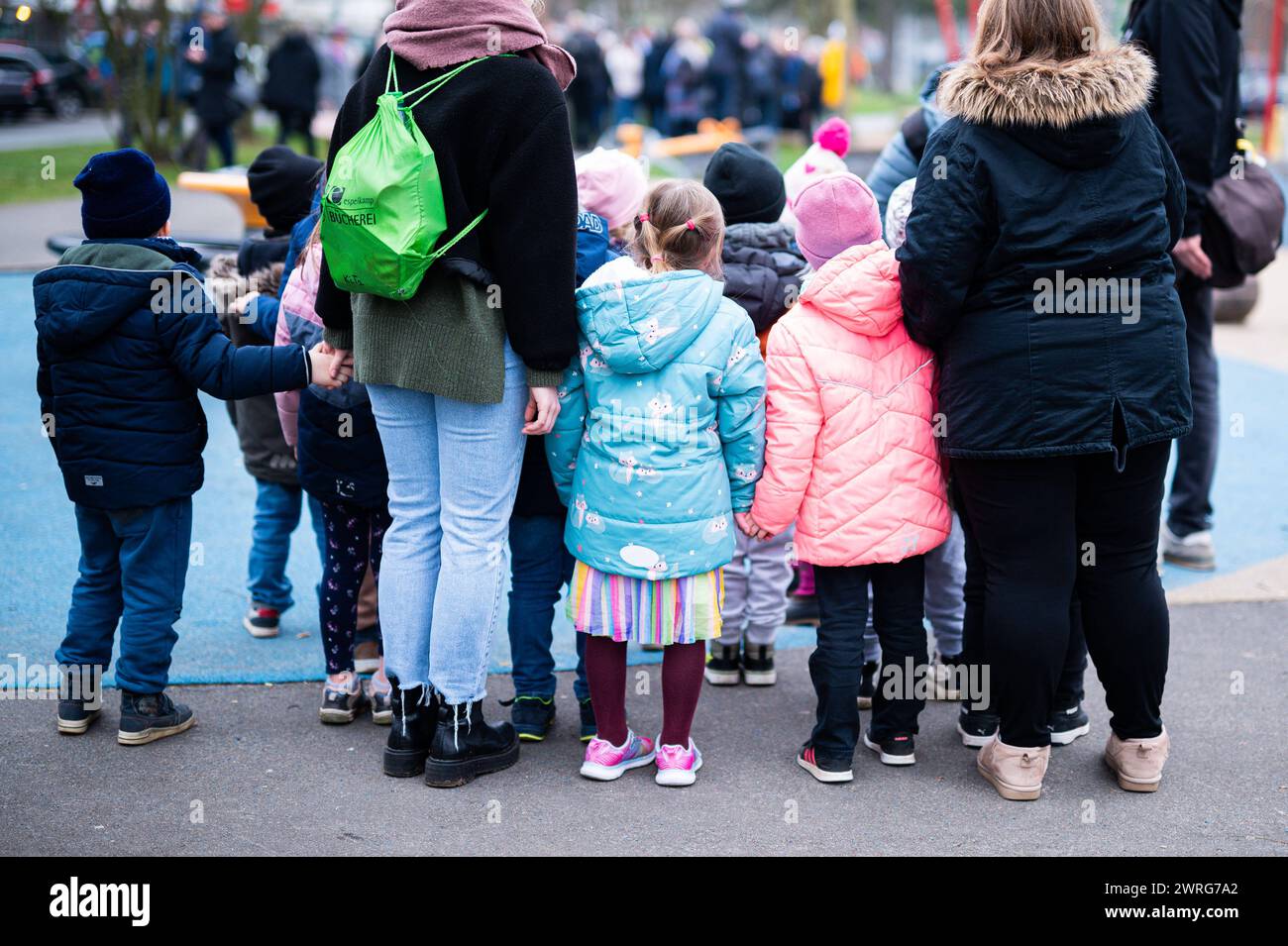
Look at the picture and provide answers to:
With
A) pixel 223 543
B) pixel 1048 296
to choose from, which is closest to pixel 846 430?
pixel 1048 296

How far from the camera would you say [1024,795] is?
11.1 ft

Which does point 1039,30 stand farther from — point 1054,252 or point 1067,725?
point 1067,725

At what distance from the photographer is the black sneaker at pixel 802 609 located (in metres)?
4.75

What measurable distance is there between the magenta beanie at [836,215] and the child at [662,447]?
0.33 m

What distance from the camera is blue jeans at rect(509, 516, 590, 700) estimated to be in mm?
3709

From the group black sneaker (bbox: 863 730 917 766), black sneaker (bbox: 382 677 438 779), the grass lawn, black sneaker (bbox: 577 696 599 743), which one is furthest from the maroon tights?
the grass lawn

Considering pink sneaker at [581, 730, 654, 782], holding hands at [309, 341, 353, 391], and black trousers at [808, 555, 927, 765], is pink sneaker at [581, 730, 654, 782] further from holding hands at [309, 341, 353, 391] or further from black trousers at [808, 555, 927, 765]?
holding hands at [309, 341, 353, 391]

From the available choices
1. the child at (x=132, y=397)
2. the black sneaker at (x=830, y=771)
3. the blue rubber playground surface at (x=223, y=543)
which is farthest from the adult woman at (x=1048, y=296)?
the child at (x=132, y=397)

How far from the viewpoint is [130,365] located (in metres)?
3.55

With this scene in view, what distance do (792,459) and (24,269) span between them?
27.6 feet

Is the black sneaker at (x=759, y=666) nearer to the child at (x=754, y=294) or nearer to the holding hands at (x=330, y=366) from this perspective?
the child at (x=754, y=294)

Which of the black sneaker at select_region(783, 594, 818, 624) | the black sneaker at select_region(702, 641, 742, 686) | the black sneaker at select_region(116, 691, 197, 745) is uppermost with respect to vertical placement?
the black sneaker at select_region(116, 691, 197, 745)

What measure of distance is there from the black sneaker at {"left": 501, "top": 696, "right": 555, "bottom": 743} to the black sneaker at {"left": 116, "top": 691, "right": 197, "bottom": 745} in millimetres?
924

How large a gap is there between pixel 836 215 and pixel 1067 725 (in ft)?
5.10
